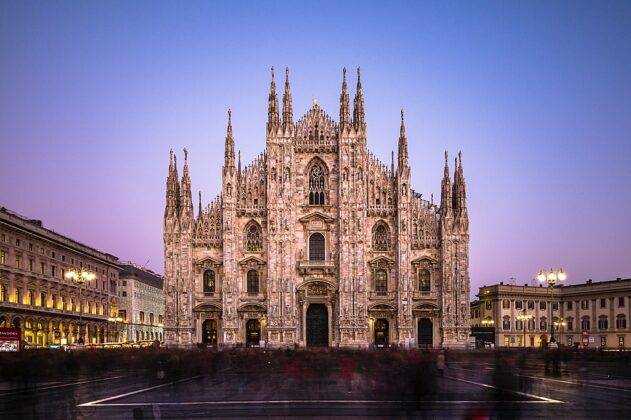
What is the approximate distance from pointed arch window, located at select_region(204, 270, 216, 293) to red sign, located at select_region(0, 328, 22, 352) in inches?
1322

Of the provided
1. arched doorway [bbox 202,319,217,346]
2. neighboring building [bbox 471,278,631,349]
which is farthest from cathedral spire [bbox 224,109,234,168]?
neighboring building [bbox 471,278,631,349]

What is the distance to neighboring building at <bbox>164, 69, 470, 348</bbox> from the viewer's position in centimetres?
7350

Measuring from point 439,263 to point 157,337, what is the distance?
87282mm

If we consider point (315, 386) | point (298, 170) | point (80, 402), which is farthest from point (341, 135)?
point (80, 402)

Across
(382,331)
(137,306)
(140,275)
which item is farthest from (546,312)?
(140,275)

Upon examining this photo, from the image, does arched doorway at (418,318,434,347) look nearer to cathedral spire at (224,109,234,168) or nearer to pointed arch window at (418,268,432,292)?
pointed arch window at (418,268,432,292)

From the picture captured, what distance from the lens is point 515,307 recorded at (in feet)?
395

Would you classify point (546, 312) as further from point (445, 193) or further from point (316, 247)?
point (316, 247)

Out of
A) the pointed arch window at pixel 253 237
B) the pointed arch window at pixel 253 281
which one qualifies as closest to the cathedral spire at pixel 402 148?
the pointed arch window at pixel 253 237

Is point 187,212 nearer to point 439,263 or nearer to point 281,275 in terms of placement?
point 281,275

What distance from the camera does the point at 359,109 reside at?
76.1 meters

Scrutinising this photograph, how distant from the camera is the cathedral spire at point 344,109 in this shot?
248 ft

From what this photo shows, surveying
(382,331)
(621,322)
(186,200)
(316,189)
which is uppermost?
(316,189)

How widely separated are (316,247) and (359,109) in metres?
14.0
